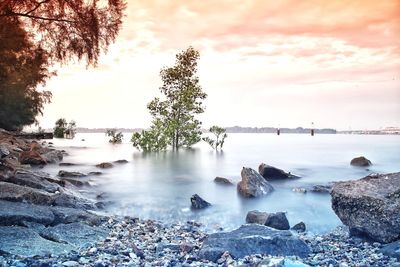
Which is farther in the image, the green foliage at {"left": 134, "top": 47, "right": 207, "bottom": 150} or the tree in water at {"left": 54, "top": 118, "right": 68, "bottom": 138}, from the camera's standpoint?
the tree in water at {"left": 54, "top": 118, "right": 68, "bottom": 138}

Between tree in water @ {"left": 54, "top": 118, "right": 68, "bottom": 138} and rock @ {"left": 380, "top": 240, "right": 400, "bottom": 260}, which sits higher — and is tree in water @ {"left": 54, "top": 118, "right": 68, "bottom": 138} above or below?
above

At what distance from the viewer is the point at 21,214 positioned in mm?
7609

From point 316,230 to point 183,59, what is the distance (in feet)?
76.9

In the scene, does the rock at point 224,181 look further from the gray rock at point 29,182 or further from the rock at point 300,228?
the rock at point 300,228

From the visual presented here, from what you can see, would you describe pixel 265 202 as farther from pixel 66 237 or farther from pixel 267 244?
pixel 66 237

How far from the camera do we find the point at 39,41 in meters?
14.1

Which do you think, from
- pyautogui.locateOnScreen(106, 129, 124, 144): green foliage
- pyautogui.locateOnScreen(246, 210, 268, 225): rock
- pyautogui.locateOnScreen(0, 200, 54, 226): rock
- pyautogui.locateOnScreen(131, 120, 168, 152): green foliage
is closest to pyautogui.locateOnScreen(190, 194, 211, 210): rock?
pyautogui.locateOnScreen(246, 210, 268, 225): rock

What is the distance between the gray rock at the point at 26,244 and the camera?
19.8ft

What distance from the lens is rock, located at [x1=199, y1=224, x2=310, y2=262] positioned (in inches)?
253

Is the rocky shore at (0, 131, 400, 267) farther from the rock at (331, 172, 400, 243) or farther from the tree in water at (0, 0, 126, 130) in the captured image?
the tree in water at (0, 0, 126, 130)

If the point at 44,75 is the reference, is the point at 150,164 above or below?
below

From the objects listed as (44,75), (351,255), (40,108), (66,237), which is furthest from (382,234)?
(40,108)

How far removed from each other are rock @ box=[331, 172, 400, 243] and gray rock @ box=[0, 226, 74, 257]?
5.38 meters

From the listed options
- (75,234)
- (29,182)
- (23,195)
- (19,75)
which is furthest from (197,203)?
(19,75)
